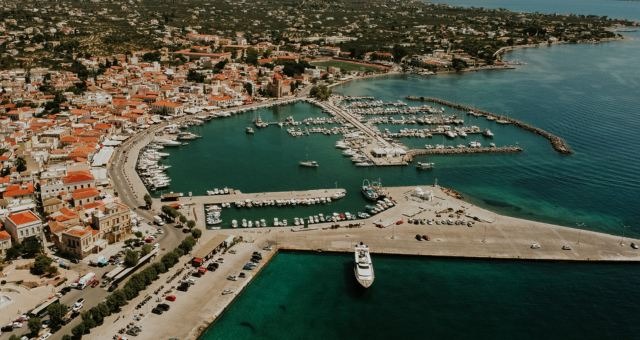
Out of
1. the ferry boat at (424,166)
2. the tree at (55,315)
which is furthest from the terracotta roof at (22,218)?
the ferry boat at (424,166)

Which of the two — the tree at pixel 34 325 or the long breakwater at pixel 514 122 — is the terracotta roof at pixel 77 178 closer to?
the tree at pixel 34 325

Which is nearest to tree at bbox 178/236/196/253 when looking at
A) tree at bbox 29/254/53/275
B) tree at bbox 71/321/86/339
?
tree at bbox 29/254/53/275

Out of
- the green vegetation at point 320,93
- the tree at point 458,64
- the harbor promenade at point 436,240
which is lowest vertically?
the harbor promenade at point 436,240

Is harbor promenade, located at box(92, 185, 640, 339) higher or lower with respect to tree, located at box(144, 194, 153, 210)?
lower

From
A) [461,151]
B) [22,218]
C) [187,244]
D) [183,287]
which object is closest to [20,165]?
[22,218]

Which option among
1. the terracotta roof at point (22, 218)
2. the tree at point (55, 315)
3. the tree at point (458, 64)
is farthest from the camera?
the tree at point (458, 64)

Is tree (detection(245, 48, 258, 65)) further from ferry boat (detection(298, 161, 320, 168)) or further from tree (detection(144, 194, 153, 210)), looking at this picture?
tree (detection(144, 194, 153, 210))
